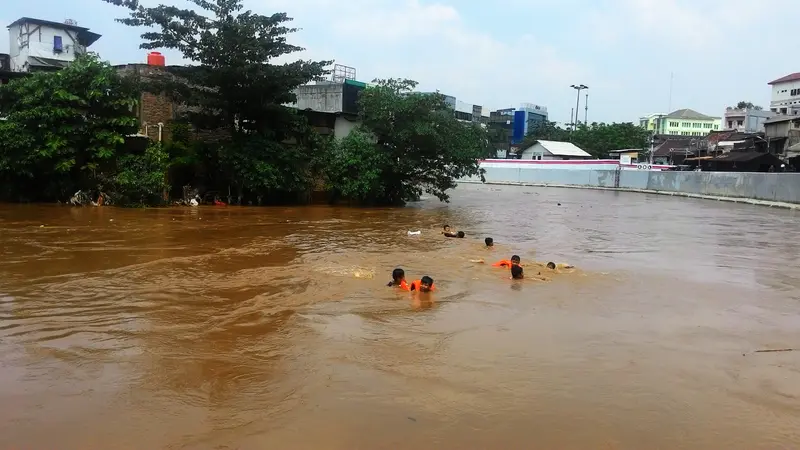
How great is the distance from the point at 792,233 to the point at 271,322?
17.9 meters

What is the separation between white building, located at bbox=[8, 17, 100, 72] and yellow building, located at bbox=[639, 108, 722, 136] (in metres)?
88.8

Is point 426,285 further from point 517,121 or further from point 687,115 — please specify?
point 687,115

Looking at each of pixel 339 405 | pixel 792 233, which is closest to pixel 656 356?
pixel 339 405

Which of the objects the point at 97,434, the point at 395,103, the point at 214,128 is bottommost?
the point at 97,434

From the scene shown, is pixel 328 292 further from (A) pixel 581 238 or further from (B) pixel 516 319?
(A) pixel 581 238

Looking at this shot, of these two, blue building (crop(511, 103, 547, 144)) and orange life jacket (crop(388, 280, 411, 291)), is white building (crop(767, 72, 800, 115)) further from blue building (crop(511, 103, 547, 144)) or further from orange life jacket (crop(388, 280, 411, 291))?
orange life jacket (crop(388, 280, 411, 291))

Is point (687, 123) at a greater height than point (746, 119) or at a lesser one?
greater

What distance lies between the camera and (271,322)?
279 inches

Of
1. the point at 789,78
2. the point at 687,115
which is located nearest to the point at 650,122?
→ the point at 687,115

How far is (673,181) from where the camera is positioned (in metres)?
41.3

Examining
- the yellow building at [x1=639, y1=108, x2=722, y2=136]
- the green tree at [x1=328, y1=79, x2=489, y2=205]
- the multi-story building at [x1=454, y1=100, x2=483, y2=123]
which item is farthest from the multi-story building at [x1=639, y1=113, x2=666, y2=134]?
the green tree at [x1=328, y1=79, x2=489, y2=205]

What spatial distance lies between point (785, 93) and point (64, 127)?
72.4 metres

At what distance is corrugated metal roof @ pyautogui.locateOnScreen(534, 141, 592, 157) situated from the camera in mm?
62047

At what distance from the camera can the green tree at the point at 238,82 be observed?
20.4 meters
